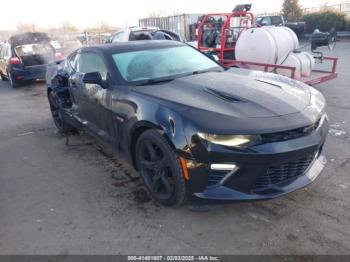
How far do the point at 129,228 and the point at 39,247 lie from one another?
743mm

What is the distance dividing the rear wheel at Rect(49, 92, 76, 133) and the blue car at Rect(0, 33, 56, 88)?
484cm

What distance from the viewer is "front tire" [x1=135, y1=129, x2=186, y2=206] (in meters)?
2.59

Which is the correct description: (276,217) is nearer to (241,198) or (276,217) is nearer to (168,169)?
(241,198)

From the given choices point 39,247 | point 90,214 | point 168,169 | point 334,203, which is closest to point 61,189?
point 90,214

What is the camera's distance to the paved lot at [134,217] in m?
2.46

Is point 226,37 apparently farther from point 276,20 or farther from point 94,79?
point 276,20

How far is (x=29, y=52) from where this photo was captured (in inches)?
380

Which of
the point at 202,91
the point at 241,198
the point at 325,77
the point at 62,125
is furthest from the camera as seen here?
the point at 325,77

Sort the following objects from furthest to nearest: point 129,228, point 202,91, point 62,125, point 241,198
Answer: point 62,125, point 202,91, point 129,228, point 241,198

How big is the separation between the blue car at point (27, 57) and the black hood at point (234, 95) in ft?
25.4

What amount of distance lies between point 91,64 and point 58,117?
1.83 meters

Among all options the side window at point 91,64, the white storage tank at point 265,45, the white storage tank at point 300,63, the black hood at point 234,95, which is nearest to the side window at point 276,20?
the white storage tank at point 265,45

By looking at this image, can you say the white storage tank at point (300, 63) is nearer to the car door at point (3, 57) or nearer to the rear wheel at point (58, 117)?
the rear wheel at point (58, 117)

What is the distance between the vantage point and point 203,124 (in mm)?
2367
